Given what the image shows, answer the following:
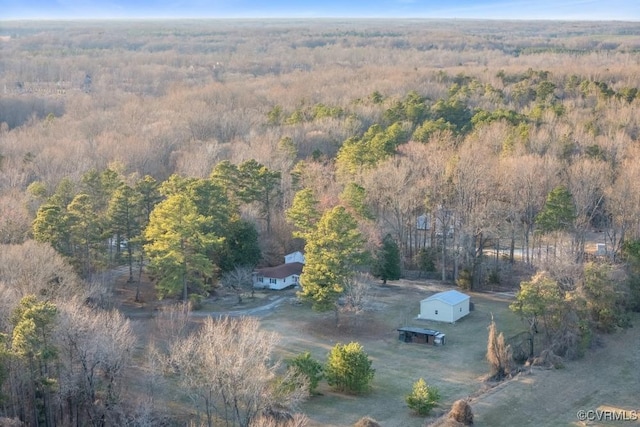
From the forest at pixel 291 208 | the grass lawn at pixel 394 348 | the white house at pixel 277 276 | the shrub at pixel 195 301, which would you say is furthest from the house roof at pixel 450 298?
the shrub at pixel 195 301

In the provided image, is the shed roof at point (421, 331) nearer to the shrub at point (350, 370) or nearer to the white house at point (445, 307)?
the white house at point (445, 307)

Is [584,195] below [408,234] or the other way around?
the other way around

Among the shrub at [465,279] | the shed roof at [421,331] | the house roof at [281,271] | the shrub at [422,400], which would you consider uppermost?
the shrub at [422,400]

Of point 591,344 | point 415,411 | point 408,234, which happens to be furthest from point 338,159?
point 415,411

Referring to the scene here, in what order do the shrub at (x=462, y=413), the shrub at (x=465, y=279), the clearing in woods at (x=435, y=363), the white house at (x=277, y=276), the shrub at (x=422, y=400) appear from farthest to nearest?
the shrub at (x=465, y=279), the white house at (x=277, y=276), the clearing in woods at (x=435, y=363), the shrub at (x=422, y=400), the shrub at (x=462, y=413)

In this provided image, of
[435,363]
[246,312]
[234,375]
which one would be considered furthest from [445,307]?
[234,375]

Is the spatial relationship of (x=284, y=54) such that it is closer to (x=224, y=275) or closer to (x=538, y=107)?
(x=538, y=107)
